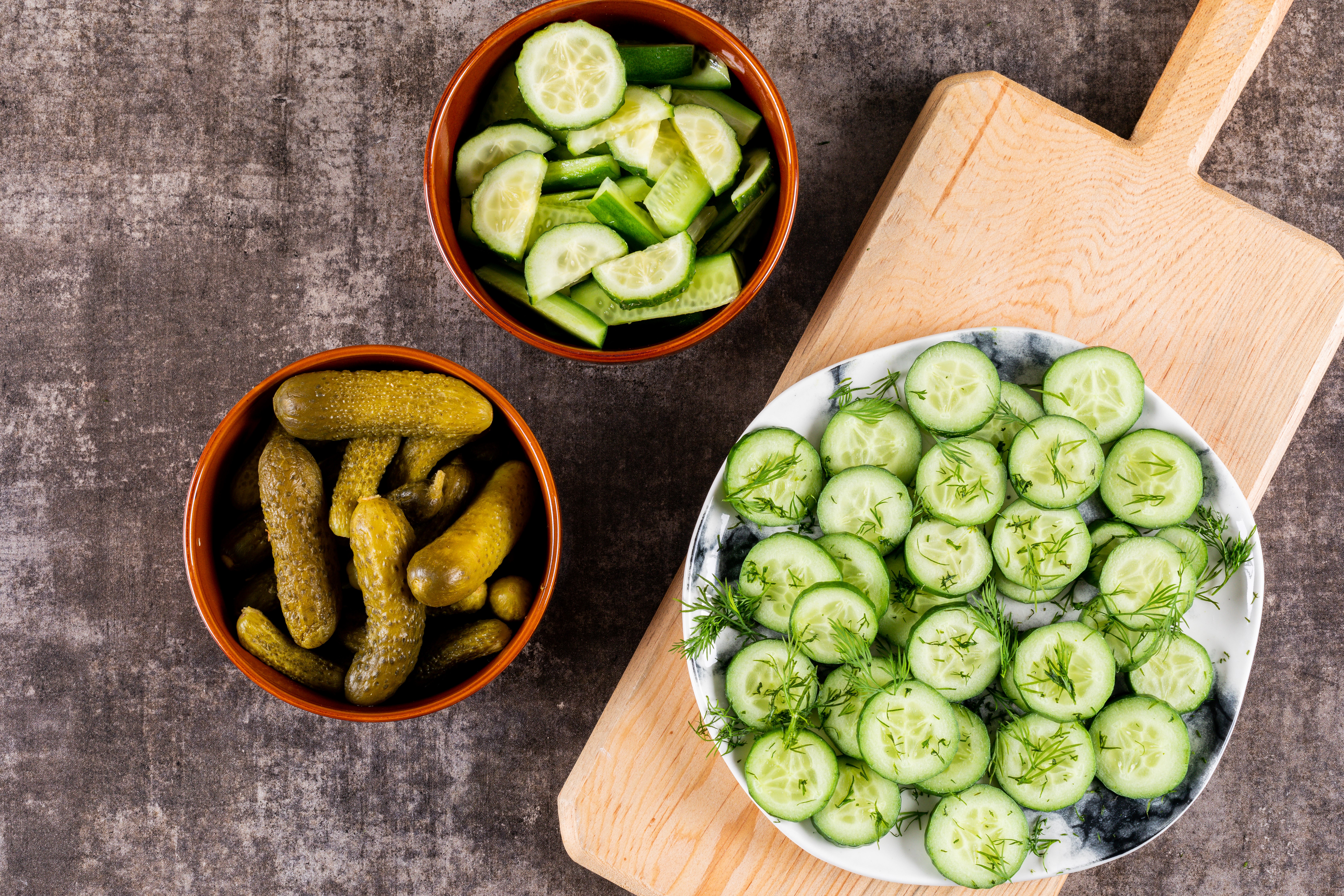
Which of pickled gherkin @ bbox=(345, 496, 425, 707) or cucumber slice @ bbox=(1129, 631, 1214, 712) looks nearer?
pickled gherkin @ bbox=(345, 496, 425, 707)

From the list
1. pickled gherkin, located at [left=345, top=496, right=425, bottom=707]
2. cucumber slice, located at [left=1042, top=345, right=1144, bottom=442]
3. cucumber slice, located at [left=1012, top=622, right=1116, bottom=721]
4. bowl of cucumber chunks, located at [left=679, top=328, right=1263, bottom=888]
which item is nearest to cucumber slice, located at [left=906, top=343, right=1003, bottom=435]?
bowl of cucumber chunks, located at [left=679, top=328, right=1263, bottom=888]

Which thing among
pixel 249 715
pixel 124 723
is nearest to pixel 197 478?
pixel 249 715

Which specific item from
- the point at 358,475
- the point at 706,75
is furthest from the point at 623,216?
the point at 358,475

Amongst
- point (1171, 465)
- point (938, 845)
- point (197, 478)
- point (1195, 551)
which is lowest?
point (938, 845)

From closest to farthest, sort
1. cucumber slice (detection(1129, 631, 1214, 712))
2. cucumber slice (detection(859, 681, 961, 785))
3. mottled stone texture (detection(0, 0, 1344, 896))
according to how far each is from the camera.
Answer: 1. cucumber slice (detection(859, 681, 961, 785))
2. cucumber slice (detection(1129, 631, 1214, 712))
3. mottled stone texture (detection(0, 0, 1344, 896))

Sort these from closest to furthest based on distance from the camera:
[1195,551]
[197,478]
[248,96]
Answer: [197,478]
[1195,551]
[248,96]

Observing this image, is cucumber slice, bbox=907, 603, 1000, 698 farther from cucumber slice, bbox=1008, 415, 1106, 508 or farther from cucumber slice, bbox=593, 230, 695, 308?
cucumber slice, bbox=593, 230, 695, 308

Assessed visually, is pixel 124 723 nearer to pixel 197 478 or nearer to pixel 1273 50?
pixel 197 478
